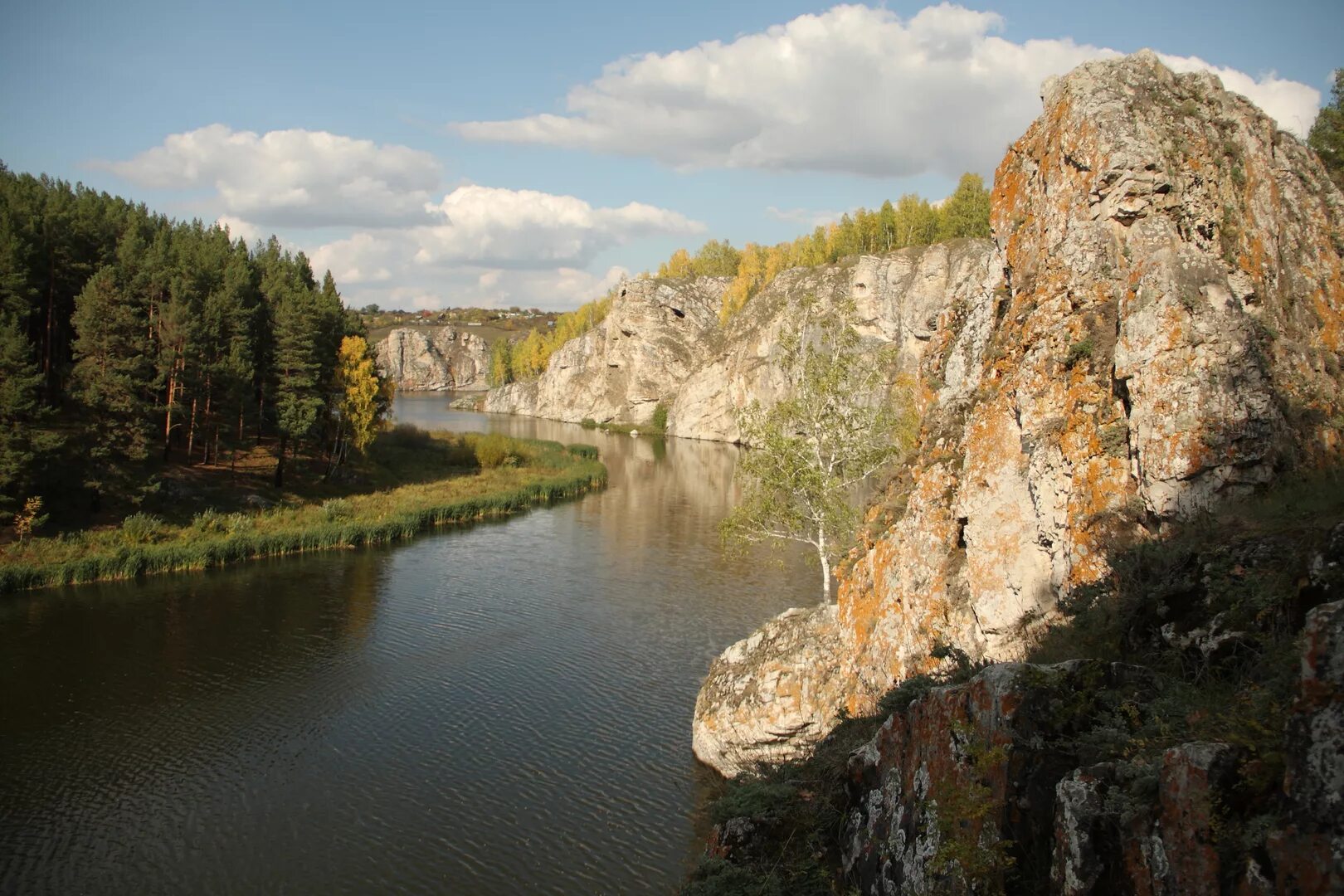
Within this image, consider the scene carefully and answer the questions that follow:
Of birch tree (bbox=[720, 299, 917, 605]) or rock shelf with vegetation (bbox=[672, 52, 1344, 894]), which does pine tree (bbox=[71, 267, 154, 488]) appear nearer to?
birch tree (bbox=[720, 299, 917, 605])

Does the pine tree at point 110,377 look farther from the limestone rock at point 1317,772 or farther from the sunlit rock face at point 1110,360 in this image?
the limestone rock at point 1317,772

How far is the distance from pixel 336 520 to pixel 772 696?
2897cm

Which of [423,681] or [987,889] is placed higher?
[987,889]

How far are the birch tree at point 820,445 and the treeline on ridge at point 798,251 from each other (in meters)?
33.0

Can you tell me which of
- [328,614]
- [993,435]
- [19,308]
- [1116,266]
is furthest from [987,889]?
[19,308]

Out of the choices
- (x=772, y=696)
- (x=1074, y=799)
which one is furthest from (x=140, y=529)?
(x=1074, y=799)

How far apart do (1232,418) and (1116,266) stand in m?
2.84

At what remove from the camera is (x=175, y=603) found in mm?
27469

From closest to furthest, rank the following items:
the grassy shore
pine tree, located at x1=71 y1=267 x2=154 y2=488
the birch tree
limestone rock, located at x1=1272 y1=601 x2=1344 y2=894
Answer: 1. limestone rock, located at x1=1272 y1=601 x2=1344 y2=894
2. the birch tree
3. the grassy shore
4. pine tree, located at x1=71 y1=267 x2=154 y2=488

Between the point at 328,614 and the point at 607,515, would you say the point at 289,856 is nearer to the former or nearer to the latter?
the point at 328,614

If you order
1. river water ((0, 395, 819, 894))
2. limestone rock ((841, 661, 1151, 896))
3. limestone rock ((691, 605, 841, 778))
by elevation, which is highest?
limestone rock ((841, 661, 1151, 896))

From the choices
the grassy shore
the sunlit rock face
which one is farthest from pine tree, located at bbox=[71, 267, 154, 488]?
the sunlit rock face

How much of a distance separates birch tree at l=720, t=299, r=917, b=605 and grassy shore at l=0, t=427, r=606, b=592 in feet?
70.8

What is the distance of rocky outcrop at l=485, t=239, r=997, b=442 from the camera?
2936 inches
